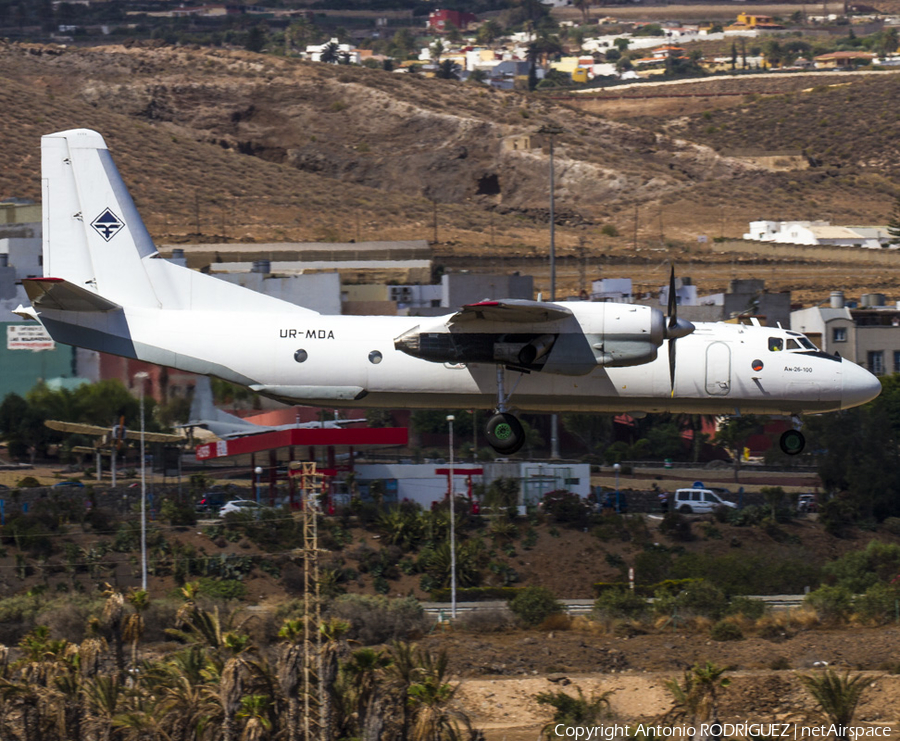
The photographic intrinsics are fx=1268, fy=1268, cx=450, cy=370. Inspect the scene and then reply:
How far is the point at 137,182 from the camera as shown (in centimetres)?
12925

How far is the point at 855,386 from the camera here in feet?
110

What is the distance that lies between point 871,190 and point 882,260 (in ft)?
153

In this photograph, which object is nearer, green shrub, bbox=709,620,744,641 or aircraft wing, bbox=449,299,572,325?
aircraft wing, bbox=449,299,572,325

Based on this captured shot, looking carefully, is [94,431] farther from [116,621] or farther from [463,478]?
[116,621]

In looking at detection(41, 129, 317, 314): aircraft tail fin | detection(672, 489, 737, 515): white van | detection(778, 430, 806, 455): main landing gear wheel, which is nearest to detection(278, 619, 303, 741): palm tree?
detection(41, 129, 317, 314): aircraft tail fin

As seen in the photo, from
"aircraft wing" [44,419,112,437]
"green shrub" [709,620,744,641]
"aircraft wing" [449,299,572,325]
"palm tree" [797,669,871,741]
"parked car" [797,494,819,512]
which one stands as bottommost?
"green shrub" [709,620,744,641]

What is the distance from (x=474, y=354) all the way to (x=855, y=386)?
1019 centimetres

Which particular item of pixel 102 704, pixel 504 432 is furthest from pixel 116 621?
pixel 504 432

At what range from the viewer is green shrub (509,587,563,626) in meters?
53.9

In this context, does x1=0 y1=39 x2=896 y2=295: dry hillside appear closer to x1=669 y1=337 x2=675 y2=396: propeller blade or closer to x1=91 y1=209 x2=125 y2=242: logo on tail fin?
x1=91 y1=209 x2=125 y2=242: logo on tail fin

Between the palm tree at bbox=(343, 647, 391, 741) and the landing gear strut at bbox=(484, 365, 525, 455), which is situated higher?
the landing gear strut at bbox=(484, 365, 525, 455)

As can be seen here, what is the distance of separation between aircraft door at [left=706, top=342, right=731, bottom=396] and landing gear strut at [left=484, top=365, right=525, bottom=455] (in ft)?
A: 17.1

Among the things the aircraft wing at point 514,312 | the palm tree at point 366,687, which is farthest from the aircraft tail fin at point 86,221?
the palm tree at point 366,687

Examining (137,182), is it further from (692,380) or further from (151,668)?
(692,380)
